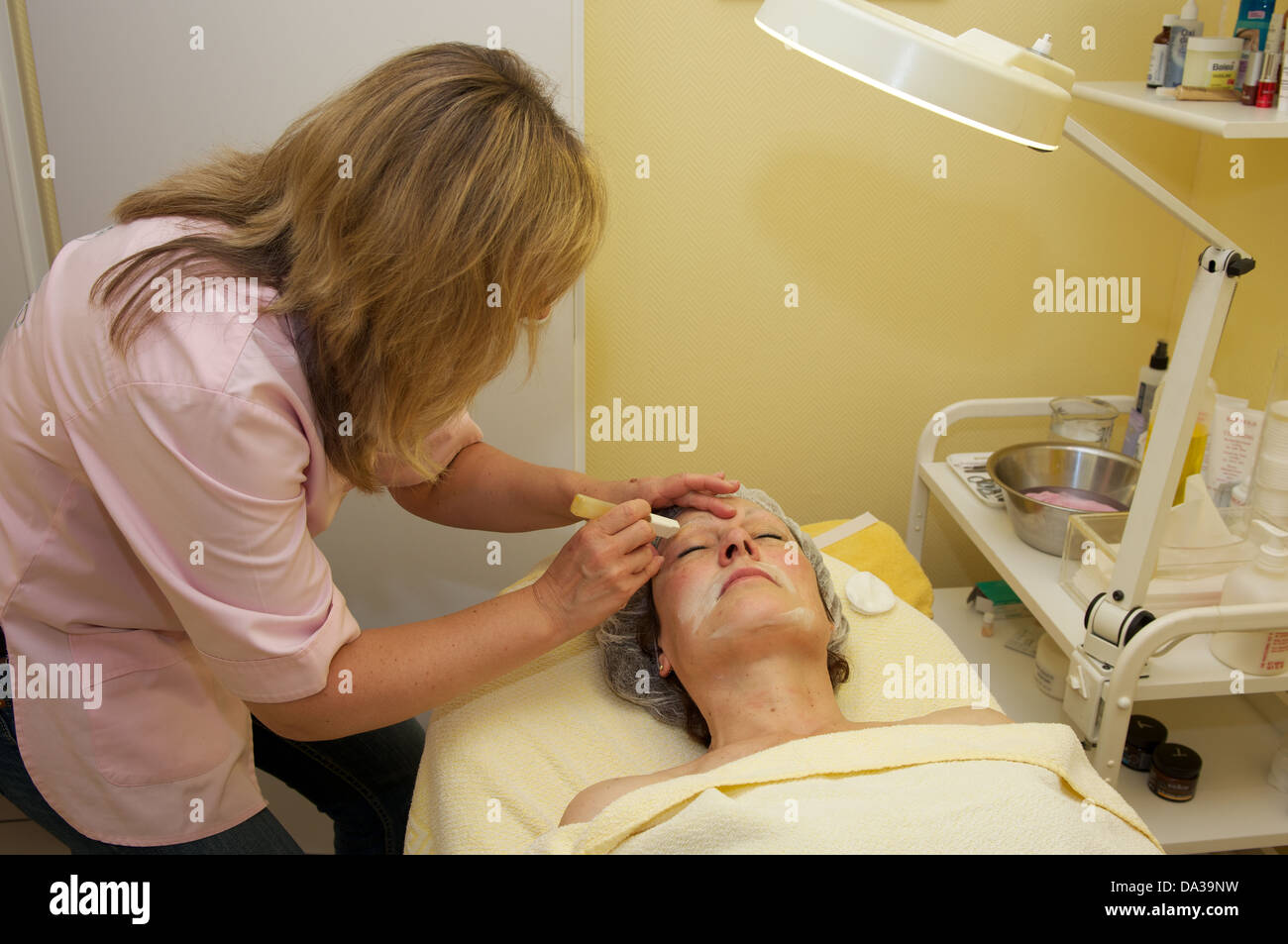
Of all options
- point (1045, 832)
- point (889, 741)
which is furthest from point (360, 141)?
point (1045, 832)

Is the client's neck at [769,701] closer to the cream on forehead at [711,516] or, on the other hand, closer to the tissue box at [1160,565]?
the cream on forehead at [711,516]

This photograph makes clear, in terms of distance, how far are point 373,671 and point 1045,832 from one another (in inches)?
28.9

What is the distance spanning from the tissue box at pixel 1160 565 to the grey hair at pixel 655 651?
1.12 ft

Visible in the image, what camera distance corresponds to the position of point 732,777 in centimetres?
115

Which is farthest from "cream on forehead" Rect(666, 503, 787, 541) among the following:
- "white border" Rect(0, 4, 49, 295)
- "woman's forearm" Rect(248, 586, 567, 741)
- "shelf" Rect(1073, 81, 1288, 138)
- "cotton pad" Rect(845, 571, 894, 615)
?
"white border" Rect(0, 4, 49, 295)

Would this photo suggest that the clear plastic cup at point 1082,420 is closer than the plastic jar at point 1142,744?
No

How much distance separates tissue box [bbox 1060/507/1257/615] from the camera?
55.9 inches

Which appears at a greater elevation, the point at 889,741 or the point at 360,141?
the point at 360,141

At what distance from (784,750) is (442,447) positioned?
0.67 meters

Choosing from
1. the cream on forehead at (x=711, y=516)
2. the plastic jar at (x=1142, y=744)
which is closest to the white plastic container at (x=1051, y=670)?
the plastic jar at (x=1142, y=744)

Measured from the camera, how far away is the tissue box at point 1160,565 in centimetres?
142
